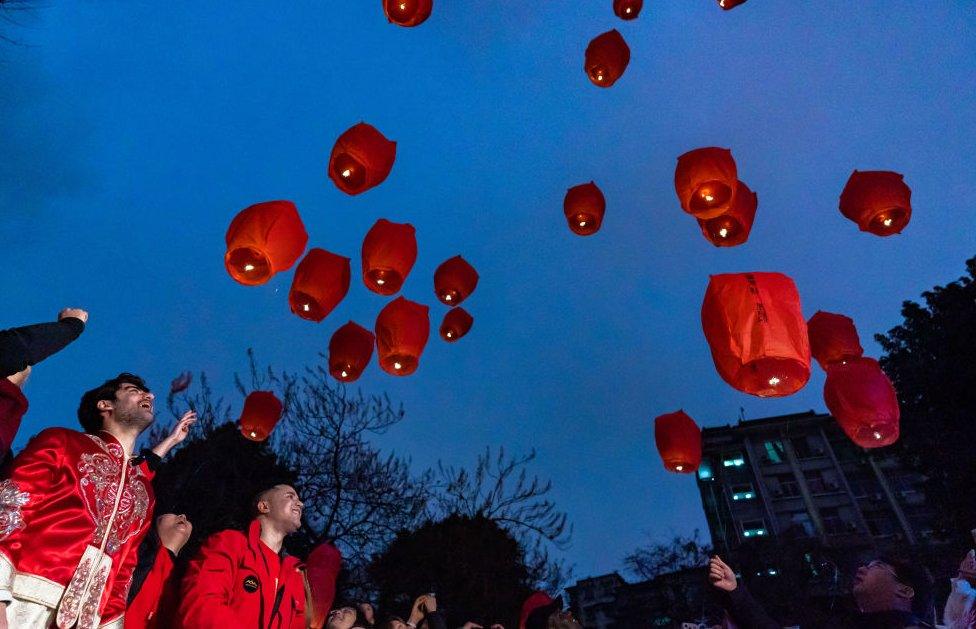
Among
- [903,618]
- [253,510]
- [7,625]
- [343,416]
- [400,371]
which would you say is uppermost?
[343,416]

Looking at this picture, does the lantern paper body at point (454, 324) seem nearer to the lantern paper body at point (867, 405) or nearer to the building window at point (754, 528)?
the lantern paper body at point (867, 405)

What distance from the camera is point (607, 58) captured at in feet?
28.3

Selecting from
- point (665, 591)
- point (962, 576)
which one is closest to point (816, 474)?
point (665, 591)

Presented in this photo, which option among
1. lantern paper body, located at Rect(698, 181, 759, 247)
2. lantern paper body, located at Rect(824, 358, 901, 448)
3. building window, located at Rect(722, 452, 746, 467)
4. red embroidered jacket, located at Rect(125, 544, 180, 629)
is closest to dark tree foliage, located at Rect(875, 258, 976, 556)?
lantern paper body, located at Rect(824, 358, 901, 448)

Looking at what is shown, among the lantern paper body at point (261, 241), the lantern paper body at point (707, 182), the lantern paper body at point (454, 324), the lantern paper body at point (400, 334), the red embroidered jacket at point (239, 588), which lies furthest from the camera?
the lantern paper body at point (454, 324)

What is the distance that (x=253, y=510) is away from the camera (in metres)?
4.13

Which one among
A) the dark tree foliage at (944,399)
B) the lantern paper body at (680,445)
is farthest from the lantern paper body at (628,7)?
the dark tree foliage at (944,399)

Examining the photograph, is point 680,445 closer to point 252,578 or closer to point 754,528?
point 252,578

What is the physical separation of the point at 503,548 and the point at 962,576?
16.0 metres

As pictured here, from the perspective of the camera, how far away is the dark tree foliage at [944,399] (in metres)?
17.6

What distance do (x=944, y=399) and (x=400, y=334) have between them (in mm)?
19408

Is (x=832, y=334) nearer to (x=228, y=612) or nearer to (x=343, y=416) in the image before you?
(x=228, y=612)

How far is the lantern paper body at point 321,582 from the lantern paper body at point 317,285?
3.28 meters

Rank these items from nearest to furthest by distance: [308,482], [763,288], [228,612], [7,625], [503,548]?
[7,625] → [228,612] → [763,288] → [308,482] → [503,548]
